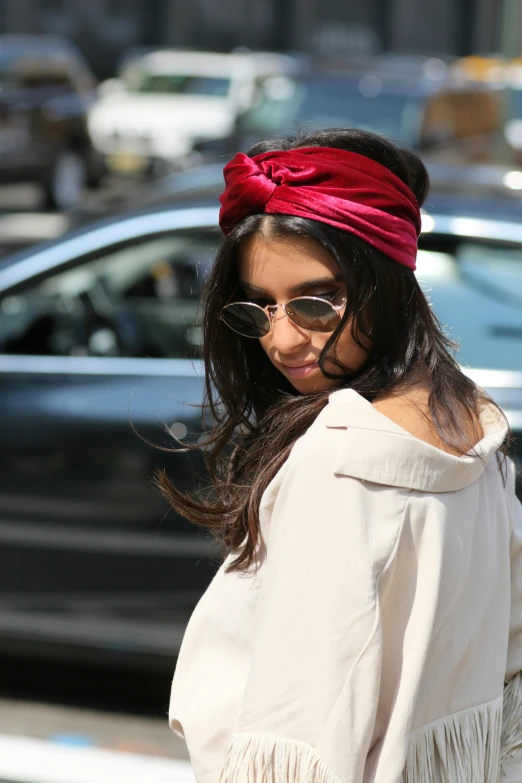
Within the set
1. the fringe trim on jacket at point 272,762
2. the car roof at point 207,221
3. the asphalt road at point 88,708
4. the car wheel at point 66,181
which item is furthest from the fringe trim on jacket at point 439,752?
the car wheel at point 66,181

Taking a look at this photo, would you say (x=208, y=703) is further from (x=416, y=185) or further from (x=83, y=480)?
(x=83, y=480)

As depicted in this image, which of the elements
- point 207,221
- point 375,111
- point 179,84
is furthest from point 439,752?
point 179,84

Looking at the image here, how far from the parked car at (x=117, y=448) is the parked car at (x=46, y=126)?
35.1 feet

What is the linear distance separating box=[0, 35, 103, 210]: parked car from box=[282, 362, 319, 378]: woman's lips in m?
12.6

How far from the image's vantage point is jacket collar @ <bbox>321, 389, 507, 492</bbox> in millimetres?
1174

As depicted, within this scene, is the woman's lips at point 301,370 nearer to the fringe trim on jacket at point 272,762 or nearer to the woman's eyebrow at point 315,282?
the woman's eyebrow at point 315,282

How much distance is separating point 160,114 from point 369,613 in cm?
1614

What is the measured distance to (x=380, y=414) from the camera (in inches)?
48.3

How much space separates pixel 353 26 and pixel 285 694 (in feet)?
128

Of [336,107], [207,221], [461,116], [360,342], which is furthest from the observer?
[461,116]

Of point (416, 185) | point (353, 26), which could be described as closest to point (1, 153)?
point (416, 185)

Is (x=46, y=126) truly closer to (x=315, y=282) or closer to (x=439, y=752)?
(x=315, y=282)

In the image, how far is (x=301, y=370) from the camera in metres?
1.45

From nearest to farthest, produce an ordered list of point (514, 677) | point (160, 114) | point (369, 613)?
point (369, 613) → point (514, 677) → point (160, 114)
